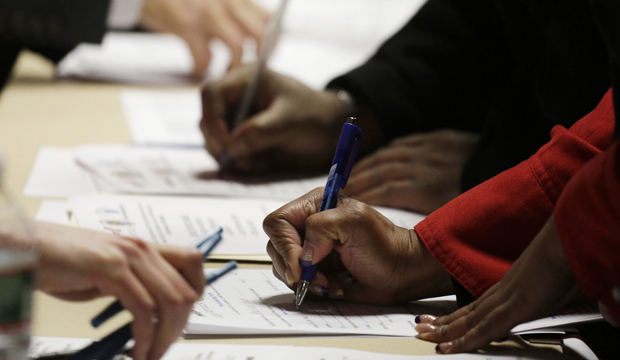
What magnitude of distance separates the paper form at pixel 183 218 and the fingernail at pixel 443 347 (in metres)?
0.23

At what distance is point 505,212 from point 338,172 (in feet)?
→ 0.49

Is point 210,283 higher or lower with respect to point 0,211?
lower

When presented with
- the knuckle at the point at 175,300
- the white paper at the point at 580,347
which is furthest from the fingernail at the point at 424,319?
the knuckle at the point at 175,300

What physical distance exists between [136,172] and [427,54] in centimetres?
50

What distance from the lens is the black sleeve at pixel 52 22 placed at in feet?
4.41

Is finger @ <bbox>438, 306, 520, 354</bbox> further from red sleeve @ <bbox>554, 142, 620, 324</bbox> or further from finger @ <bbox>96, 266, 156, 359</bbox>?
finger @ <bbox>96, 266, 156, 359</bbox>

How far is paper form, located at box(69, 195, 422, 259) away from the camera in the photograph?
68 cm

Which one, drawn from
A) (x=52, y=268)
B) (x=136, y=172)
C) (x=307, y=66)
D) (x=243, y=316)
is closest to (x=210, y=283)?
(x=243, y=316)

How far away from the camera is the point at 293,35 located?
225 cm

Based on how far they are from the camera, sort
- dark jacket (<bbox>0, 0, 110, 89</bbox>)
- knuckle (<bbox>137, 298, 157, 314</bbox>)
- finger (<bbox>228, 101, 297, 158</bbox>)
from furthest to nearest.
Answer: dark jacket (<bbox>0, 0, 110, 89</bbox>), finger (<bbox>228, 101, 297, 158</bbox>), knuckle (<bbox>137, 298, 157, 314</bbox>)

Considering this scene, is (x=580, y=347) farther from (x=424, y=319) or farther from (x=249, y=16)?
(x=249, y=16)

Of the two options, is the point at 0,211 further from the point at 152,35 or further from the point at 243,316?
the point at 152,35

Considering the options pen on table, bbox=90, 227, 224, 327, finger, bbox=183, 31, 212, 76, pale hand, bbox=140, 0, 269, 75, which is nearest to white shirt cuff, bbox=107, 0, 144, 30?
pale hand, bbox=140, 0, 269, 75

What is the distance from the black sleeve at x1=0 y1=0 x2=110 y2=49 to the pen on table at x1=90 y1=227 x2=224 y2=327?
92 cm
